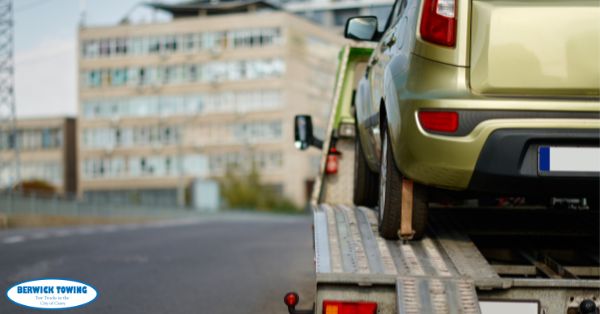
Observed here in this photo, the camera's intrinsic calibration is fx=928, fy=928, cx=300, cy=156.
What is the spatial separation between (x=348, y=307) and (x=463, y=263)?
0.80 m

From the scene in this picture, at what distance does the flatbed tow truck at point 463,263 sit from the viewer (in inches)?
174

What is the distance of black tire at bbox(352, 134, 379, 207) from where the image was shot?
288 inches

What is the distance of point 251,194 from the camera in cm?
9100

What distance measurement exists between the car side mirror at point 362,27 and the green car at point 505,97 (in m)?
1.94

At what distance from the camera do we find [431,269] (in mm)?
4773

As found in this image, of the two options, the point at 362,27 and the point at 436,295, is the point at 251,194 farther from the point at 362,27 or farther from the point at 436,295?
the point at 436,295

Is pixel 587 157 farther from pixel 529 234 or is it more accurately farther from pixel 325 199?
pixel 325 199

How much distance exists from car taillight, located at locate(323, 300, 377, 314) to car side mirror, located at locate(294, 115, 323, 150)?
202 inches

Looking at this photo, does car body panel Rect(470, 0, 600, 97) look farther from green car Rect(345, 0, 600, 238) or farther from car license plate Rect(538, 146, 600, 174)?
car license plate Rect(538, 146, 600, 174)

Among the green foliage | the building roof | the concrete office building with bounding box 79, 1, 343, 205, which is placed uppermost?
the building roof

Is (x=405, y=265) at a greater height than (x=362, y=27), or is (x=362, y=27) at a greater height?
(x=362, y=27)

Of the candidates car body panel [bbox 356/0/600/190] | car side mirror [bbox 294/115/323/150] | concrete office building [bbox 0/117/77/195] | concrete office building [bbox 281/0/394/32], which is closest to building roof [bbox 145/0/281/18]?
concrete office building [bbox 281/0/394/32]

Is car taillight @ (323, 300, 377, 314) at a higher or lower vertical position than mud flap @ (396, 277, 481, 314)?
lower

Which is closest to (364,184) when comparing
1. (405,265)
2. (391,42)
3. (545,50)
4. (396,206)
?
(391,42)
